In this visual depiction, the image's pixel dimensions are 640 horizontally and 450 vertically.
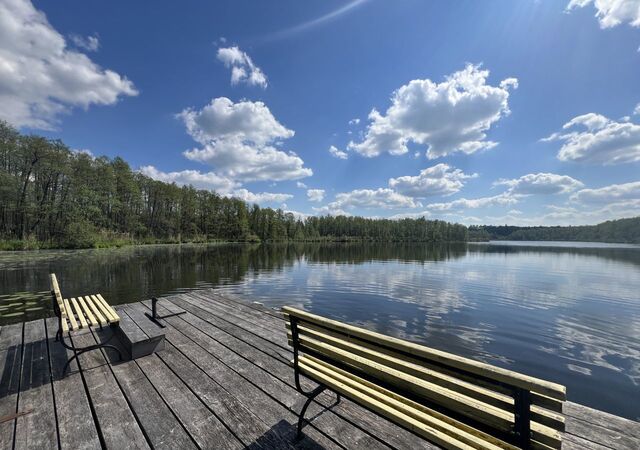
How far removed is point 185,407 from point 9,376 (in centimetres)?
250

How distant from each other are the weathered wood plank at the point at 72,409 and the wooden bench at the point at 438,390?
1.95m

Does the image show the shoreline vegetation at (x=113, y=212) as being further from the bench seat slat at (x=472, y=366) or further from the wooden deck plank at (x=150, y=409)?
the bench seat slat at (x=472, y=366)

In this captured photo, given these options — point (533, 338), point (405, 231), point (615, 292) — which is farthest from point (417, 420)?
point (405, 231)

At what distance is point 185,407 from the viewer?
2887 millimetres

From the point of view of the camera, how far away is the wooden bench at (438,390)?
4.42 ft

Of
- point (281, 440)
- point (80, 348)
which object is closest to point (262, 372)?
point (281, 440)

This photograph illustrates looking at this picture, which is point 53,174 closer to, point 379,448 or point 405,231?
point 379,448

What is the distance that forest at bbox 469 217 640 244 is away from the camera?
99.2 metres

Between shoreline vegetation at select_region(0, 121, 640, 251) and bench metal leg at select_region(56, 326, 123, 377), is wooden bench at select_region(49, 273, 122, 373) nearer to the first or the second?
bench metal leg at select_region(56, 326, 123, 377)

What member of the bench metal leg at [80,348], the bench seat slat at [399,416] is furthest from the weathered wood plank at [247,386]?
the bench metal leg at [80,348]

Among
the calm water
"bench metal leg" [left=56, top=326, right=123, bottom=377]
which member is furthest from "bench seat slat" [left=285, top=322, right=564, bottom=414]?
the calm water

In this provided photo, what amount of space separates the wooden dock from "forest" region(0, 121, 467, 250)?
38624mm

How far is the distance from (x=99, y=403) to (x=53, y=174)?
50.9 m

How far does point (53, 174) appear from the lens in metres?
38.5
